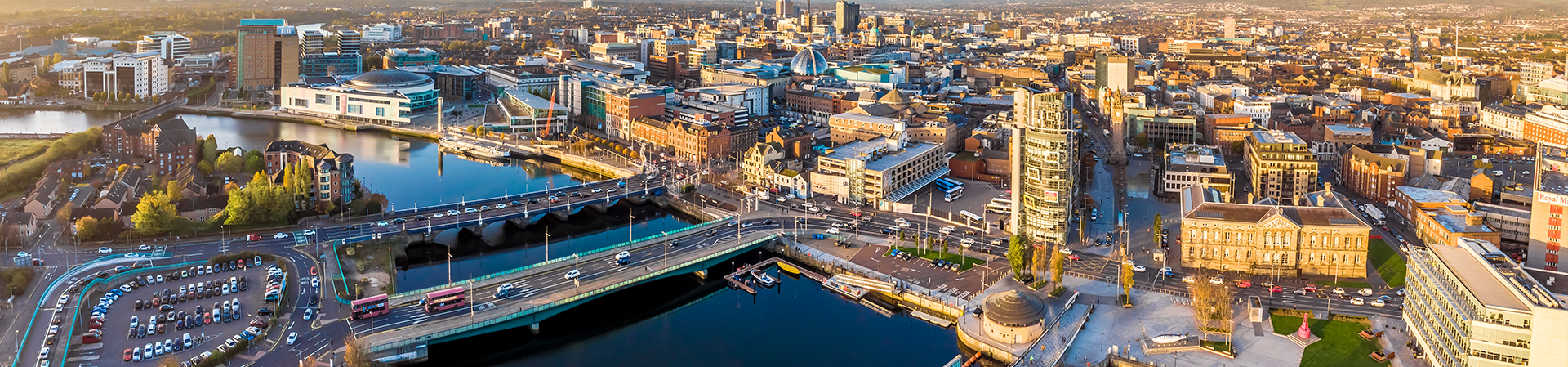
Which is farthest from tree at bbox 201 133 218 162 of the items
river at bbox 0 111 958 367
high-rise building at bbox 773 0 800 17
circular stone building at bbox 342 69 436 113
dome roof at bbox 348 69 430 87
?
high-rise building at bbox 773 0 800 17

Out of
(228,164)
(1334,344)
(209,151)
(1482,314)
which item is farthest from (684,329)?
(209,151)

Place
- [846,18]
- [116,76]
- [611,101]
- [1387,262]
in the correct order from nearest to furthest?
[1387,262]
[611,101]
[116,76]
[846,18]

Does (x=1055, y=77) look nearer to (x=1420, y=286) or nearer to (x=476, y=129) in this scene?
(x=476, y=129)

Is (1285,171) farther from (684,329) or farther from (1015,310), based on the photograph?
(684,329)

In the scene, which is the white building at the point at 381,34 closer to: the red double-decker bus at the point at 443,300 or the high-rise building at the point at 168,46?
the high-rise building at the point at 168,46

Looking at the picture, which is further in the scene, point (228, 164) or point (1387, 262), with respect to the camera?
point (228, 164)

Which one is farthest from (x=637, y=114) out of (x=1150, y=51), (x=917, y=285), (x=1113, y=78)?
(x=1150, y=51)

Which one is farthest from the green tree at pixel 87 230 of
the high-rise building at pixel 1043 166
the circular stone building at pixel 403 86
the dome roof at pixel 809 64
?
the dome roof at pixel 809 64

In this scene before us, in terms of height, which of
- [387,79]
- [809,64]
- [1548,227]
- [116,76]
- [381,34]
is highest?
[381,34]
